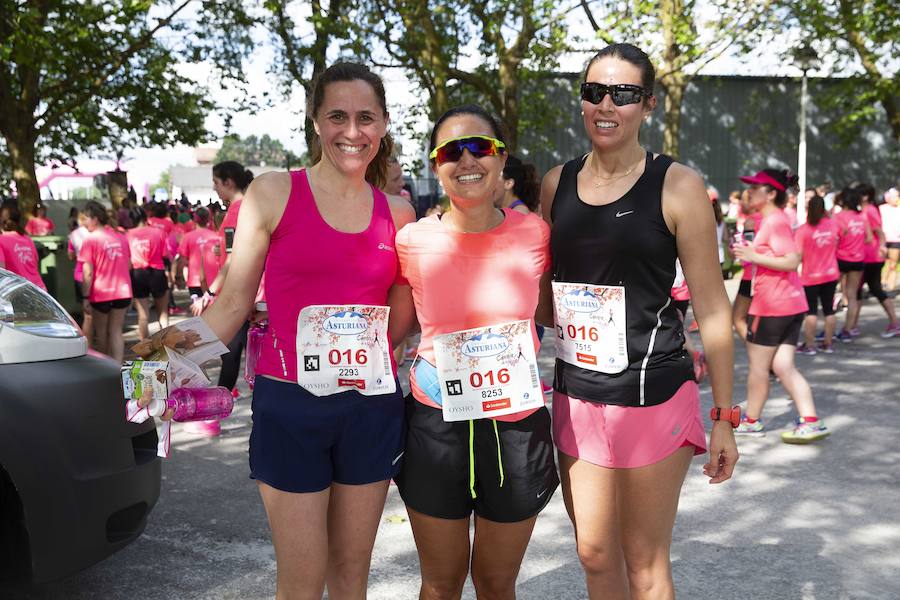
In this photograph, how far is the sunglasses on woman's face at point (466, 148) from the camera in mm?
2604

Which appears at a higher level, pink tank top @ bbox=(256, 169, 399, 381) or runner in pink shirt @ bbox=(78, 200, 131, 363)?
pink tank top @ bbox=(256, 169, 399, 381)

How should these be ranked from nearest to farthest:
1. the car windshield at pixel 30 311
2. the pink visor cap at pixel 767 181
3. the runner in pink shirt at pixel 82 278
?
the car windshield at pixel 30 311 → the pink visor cap at pixel 767 181 → the runner in pink shirt at pixel 82 278

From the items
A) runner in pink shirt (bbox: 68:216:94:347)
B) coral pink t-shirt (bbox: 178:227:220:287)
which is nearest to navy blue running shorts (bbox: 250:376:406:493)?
runner in pink shirt (bbox: 68:216:94:347)

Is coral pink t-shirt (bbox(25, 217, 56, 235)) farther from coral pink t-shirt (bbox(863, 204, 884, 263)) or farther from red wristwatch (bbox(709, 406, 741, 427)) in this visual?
red wristwatch (bbox(709, 406, 741, 427))

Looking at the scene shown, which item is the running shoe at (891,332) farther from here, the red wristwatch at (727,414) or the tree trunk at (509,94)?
the red wristwatch at (727,414)

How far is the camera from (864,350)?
32.8 ft

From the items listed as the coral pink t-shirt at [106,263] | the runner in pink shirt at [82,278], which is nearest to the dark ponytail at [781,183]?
the runner in pink shirt at [82,278]

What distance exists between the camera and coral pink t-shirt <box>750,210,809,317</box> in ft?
21.0

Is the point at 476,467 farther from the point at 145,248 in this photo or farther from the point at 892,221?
the point at 892,221

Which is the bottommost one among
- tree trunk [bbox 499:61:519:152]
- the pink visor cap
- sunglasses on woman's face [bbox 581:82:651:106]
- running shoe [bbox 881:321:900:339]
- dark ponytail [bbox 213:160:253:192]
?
running shoe [bbox 881:321:900:339]

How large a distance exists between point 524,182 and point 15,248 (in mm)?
4997

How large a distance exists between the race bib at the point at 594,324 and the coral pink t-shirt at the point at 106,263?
288 inches

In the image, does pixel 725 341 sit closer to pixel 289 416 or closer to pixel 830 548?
pixel 289 416

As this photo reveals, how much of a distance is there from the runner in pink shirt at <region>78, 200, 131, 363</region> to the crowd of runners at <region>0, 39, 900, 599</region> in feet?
22.7
